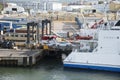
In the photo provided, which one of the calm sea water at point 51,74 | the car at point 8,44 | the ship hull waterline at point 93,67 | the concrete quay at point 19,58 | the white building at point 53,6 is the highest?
the white building at point 53,6

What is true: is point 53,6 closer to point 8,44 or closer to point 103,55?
point 8,44

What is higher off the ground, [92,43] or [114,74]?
[92,43]

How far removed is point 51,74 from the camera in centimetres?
2603

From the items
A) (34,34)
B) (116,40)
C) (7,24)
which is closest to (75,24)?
(7,24)

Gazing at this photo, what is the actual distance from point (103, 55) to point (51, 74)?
13.5 ft

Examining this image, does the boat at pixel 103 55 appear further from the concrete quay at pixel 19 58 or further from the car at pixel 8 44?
the car at pixel 8 44

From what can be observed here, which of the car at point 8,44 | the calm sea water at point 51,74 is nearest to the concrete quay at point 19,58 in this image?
the calm sea water at point 51,74

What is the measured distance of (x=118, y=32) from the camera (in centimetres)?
2628

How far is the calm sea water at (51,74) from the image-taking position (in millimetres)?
25016

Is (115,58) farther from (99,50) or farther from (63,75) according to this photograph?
(63,75)

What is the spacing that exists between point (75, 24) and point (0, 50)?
22.5m

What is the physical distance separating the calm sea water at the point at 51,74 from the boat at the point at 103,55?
45 centimetres

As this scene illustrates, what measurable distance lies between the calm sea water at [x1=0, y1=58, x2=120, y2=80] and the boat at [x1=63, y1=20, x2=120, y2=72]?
1.49 ft

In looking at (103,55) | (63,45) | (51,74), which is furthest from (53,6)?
(51,74)
